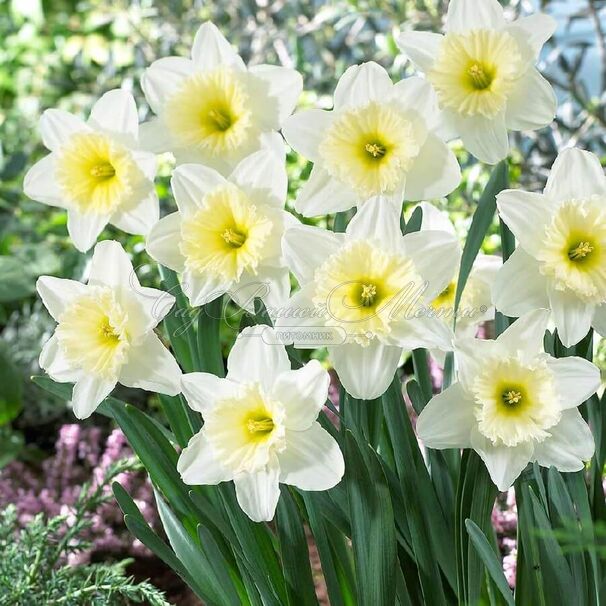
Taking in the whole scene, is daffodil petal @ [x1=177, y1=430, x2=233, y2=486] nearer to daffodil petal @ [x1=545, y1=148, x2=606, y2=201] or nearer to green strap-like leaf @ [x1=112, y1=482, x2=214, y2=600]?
green strap-like leaf @ [x1=112, y1=482, x2=214, y2=600]

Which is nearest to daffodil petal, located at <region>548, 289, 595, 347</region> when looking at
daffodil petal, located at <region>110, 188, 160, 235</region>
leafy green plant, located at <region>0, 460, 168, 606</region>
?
daffodil petal, located at <region>110, 188, 160, 235</region>

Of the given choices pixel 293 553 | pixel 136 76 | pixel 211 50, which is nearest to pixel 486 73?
pixel 211 50

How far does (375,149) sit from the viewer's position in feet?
2.13

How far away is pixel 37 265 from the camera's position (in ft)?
6.37

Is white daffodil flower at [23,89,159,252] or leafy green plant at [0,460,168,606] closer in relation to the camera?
white daffodil flower at [23,89,159,252]

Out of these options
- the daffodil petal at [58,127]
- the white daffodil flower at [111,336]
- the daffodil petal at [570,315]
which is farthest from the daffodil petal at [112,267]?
the daffodil petal at [570,315]

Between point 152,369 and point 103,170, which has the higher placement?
point 103,170

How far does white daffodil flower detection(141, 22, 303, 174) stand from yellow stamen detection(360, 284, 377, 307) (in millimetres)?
138

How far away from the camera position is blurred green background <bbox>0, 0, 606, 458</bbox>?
175 cm

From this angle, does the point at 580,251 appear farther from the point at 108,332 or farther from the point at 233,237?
the point at 108,332

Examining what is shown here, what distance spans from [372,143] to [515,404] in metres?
0.22

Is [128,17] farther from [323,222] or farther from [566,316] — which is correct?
[566,316]

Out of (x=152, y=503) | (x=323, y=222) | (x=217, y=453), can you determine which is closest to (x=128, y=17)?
(x=323, y=222)

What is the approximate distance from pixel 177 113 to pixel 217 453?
10.4 inches
